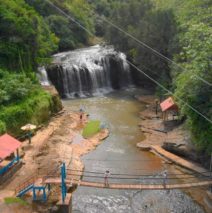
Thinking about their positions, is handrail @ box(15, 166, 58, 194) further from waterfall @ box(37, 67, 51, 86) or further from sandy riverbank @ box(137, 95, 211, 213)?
waterfall @ box(37, 67, 51, 86)

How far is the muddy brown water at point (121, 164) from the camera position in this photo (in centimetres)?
1995

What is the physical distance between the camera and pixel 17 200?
62.8 ft

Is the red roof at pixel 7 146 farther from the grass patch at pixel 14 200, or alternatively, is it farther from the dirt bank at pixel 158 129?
the dirt bank at pixel 158 129

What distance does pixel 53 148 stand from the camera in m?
27.5

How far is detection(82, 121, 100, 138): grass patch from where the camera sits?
3115 cm

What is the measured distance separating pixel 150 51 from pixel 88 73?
Answer: 1043 cm

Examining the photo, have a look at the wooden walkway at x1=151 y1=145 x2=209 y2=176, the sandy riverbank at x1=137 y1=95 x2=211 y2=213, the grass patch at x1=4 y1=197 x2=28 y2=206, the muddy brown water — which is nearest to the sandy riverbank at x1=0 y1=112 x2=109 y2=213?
the grass patch at x1=4 y1=197 x2=28 y2=206

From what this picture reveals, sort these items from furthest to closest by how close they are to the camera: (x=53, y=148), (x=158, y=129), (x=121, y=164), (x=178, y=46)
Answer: (x=178, y=46), (x=158, y=129), (x=53, y=148), (x=121, y=164)

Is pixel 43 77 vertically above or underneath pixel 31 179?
above

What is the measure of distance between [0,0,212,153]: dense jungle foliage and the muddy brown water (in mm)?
4306

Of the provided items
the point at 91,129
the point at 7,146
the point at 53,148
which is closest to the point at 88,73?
the point at 91,129

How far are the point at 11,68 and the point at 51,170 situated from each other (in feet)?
49.7

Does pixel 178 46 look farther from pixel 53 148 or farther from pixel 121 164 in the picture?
pixel 53 148

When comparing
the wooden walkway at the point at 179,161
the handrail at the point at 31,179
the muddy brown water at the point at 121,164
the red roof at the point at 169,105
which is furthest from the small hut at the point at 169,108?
the handrail at the point at 31,179
